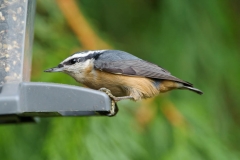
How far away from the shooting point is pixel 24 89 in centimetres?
295

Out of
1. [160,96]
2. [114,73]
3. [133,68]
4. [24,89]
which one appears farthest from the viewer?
[160,96]

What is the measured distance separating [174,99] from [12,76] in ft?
4.79

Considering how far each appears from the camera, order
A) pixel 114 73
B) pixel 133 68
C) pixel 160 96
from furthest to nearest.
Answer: pixel 160 96
pixel 133 68
pixel 114 73

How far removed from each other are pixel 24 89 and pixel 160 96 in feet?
4.77

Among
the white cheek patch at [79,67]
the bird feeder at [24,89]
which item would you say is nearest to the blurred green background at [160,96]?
the white cheek patch at [79,67]

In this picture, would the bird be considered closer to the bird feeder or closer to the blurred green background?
the blurred green background

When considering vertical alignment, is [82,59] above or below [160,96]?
above

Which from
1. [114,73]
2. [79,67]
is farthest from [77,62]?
[114,73]

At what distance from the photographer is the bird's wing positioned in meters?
3.79

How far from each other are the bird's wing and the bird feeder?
491 mm

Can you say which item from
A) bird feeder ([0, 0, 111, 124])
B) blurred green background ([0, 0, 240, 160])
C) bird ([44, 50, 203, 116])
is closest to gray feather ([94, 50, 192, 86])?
bird ([44, 50, 203, 116])

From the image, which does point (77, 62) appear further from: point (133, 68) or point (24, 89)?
point (24, 89)

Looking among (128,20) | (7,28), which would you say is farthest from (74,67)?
(128,20)

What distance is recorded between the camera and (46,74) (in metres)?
3.93
